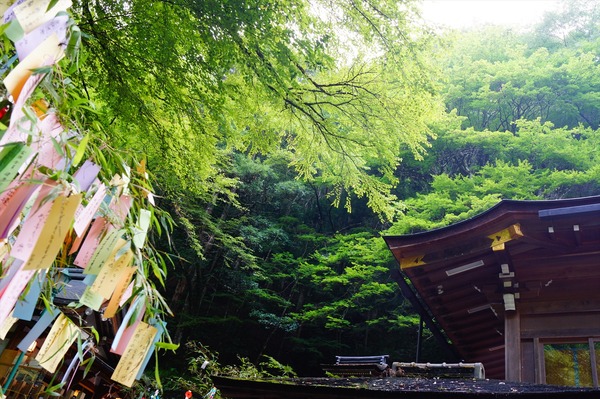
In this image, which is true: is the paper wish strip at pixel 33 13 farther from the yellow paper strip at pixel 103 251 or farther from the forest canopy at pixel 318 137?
the yellow paper strip at pixel 103 251

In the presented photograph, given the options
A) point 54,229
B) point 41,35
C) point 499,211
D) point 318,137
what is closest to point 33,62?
point 41,35

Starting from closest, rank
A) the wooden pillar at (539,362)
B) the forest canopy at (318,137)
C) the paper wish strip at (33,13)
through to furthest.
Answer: the paper wish strip at (33,13), the forest canopy at (318,137), the wooden pillar at (539,362)

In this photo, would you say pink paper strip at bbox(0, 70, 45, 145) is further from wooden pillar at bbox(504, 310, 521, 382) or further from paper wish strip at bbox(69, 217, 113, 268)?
wooden pillar at bbox(504, 310, 521, 382)

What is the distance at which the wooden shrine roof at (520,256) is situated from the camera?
5066 mm

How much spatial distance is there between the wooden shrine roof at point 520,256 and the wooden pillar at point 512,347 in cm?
11

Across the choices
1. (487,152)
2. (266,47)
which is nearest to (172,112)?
(266,47)

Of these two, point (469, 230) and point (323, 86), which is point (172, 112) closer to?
point (323, 86)

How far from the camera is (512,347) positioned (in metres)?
5.54

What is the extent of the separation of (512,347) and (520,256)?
1.10 metres

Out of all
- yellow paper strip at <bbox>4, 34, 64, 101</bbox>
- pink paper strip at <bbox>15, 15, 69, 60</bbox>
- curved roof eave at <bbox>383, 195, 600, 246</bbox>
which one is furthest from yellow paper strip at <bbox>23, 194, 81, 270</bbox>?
curved roof eave at <bbox>383, 195, 600, 246</bbox>

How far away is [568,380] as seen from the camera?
521 centimetres

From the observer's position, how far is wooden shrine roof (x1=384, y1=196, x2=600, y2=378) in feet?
16.6

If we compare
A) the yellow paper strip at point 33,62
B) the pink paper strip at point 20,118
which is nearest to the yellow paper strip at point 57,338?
the pink paper strip at point 20,118

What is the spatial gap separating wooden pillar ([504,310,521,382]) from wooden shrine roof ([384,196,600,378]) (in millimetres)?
114
